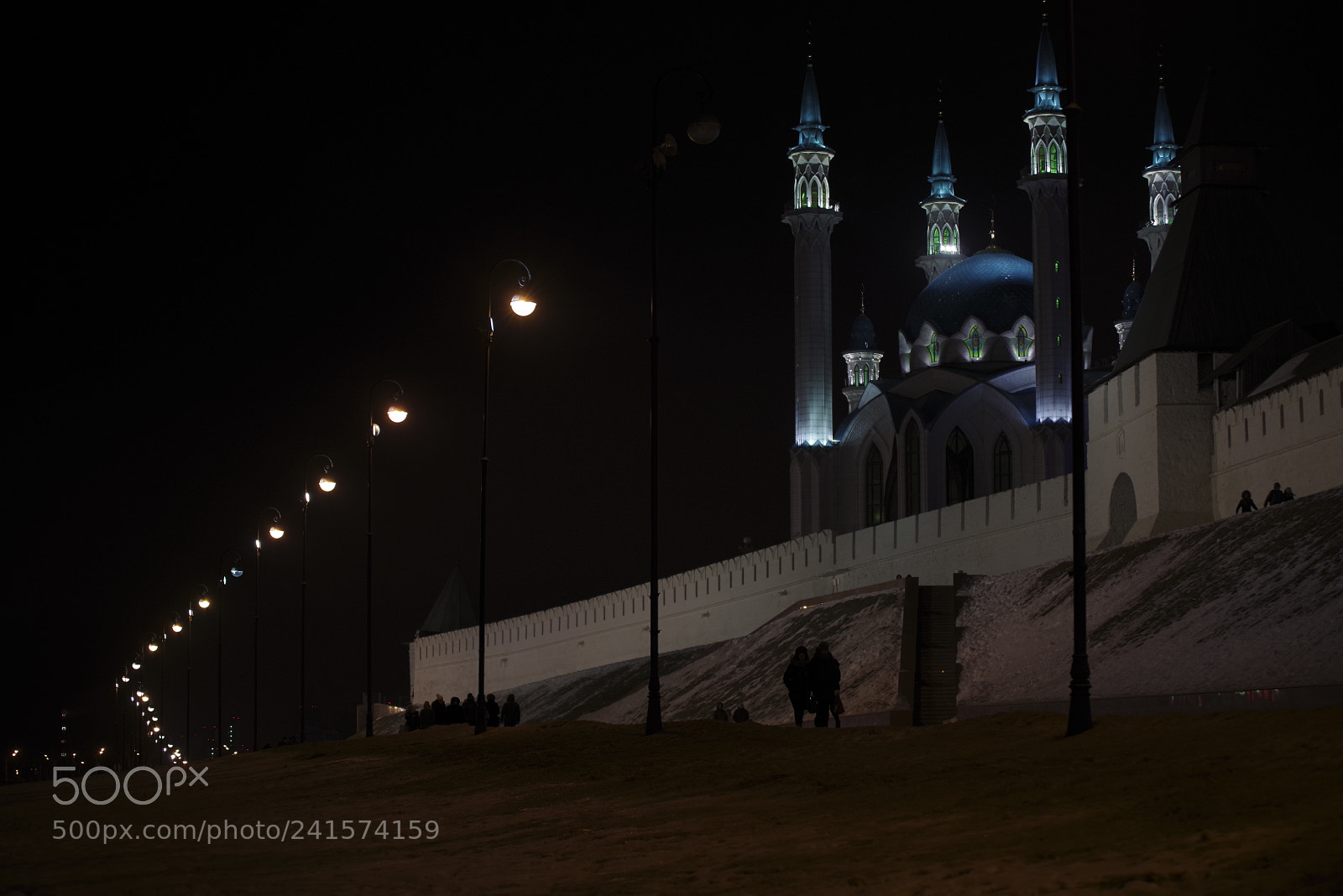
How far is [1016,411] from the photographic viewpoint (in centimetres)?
5684

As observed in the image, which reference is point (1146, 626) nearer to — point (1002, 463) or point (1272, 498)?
point (1272, 498)

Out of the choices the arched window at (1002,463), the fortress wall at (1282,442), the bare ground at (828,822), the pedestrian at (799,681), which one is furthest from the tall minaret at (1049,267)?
the bare ground at (828,822)

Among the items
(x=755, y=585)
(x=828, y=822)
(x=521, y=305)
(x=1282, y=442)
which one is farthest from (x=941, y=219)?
(x=828, y=822)

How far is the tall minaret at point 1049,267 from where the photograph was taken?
167 feet

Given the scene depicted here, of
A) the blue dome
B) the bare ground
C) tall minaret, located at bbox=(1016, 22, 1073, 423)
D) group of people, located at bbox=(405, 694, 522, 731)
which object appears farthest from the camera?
the blue dome

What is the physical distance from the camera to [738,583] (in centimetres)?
4981

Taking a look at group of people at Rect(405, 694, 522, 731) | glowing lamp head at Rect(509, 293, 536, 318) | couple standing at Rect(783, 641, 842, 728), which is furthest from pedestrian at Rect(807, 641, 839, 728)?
group of people at Rect(405, 694, 522, 731)

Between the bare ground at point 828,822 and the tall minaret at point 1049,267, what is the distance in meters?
37.6

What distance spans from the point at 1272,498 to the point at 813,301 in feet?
107

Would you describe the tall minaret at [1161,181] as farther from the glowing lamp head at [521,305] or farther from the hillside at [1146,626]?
the glowing lamp head at [521,305]

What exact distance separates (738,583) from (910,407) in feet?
40.3

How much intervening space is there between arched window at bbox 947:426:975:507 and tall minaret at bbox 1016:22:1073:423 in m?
6.04

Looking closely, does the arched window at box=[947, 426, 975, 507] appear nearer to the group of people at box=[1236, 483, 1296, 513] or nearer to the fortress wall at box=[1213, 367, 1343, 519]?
the fortress wall at box=[1213, 367, 1343, 519]

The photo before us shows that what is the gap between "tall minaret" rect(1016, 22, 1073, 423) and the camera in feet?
167
